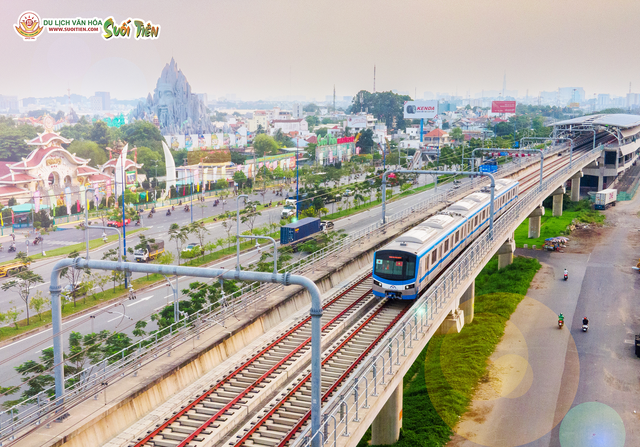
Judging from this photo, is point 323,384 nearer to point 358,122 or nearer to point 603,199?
point 603,199

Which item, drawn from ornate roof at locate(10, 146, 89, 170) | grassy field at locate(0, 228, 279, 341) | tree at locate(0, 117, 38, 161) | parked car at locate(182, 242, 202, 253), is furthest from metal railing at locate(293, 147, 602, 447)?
tree at locate(0, 117, 38, 161)

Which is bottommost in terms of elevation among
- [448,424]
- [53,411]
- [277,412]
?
[448,424]

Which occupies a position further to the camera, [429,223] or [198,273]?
[429,223]

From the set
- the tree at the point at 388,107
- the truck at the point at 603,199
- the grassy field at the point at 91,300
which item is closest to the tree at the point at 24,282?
the grassy field at the point at 91,300

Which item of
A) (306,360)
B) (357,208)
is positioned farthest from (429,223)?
(357,208)

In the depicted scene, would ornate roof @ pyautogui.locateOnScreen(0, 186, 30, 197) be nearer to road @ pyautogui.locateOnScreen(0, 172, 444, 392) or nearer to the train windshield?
road @ pyautogui.locateOnScreen(0, 172, 444, 392)

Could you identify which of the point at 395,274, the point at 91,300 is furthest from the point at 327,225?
the point at 395,274

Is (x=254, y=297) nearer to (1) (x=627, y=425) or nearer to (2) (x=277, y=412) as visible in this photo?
(2) (x=277, y=412)
